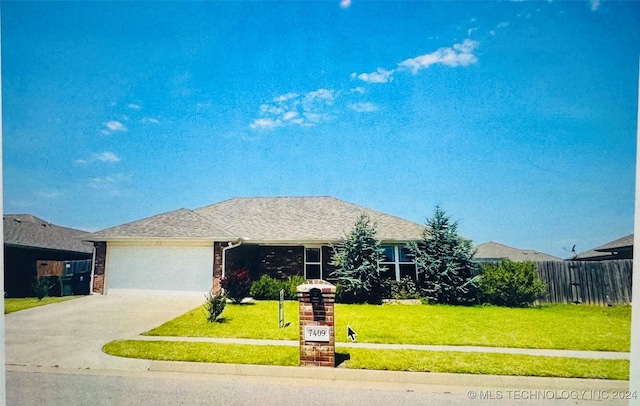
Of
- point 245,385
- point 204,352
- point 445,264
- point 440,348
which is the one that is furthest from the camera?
point 445,264

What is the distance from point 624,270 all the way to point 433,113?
7.44 meters

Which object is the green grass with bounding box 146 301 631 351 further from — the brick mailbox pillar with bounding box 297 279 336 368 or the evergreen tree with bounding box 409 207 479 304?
the brick mailbox pillar with bounding box 297 279 336 368

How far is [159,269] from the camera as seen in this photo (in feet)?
33.5

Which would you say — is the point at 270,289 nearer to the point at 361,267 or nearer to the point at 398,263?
the point at 361,267

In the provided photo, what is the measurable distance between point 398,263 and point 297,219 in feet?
11.5

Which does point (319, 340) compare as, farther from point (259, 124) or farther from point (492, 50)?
point (492, 50)

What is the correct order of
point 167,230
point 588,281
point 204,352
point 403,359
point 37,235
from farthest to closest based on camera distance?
point 37,235 → point 167,230 → point 588,281 → point 204,352 → point 403,359

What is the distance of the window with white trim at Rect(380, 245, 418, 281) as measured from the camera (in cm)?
1098

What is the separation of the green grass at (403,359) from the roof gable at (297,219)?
5838mm

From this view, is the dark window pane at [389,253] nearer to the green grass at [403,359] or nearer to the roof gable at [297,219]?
the roof gable at [297,219]

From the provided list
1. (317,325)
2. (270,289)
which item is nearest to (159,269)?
(270,289)

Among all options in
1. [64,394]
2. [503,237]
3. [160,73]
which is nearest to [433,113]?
[503,237]

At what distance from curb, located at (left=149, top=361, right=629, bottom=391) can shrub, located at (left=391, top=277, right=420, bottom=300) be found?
251 inches

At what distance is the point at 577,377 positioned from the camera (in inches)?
165
